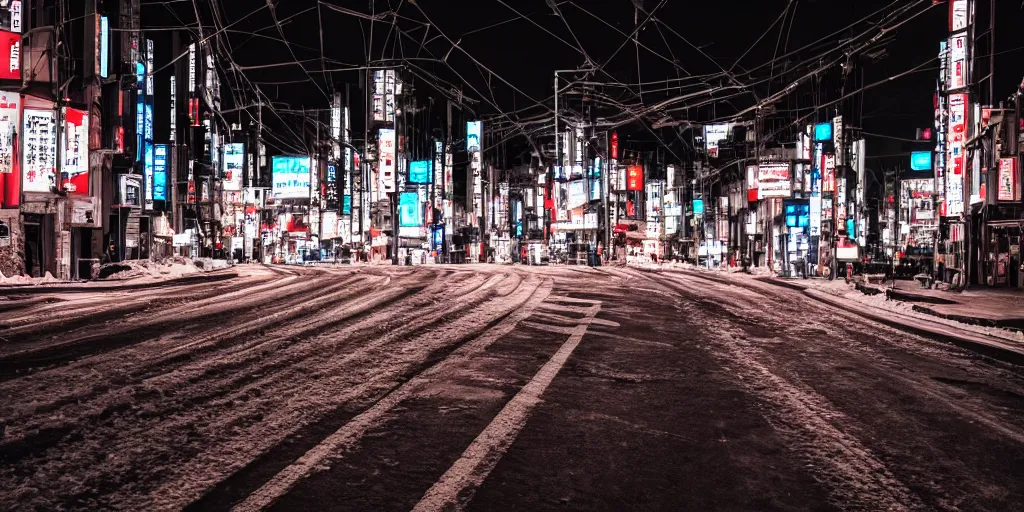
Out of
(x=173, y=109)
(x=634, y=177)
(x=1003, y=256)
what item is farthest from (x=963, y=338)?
(x=634, y=177)

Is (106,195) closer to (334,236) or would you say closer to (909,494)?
(909,494)

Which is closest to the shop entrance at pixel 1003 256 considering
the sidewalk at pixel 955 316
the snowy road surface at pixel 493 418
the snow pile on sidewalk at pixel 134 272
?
the sidewalk at pixel 955 316

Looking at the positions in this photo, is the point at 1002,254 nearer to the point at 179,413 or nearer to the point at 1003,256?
the point at 1003,256

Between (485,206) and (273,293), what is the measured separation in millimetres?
69545

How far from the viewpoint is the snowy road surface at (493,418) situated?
4.22 meters

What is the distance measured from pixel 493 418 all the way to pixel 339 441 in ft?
4.13

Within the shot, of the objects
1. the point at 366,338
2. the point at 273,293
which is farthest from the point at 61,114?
the point at 366,338

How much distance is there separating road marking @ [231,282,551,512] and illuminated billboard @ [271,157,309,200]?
53262mm

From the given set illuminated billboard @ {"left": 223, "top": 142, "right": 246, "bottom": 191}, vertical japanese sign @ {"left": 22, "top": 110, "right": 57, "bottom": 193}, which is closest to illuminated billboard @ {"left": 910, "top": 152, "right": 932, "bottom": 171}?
vertical japanese sign @ {"left": 22, "top": 110, "right": 57, "bottom": 193}

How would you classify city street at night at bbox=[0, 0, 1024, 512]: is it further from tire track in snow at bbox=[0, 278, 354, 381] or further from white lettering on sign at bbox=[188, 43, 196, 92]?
white lettering on sign at bbox=[188, 43, 196, 92]

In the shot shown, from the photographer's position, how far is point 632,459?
4.88 m

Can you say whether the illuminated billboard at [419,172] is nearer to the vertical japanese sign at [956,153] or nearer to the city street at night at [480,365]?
the city street at night at [480,365]

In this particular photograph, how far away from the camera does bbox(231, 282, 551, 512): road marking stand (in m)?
4.04

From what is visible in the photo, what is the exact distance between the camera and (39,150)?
87.9 ft
